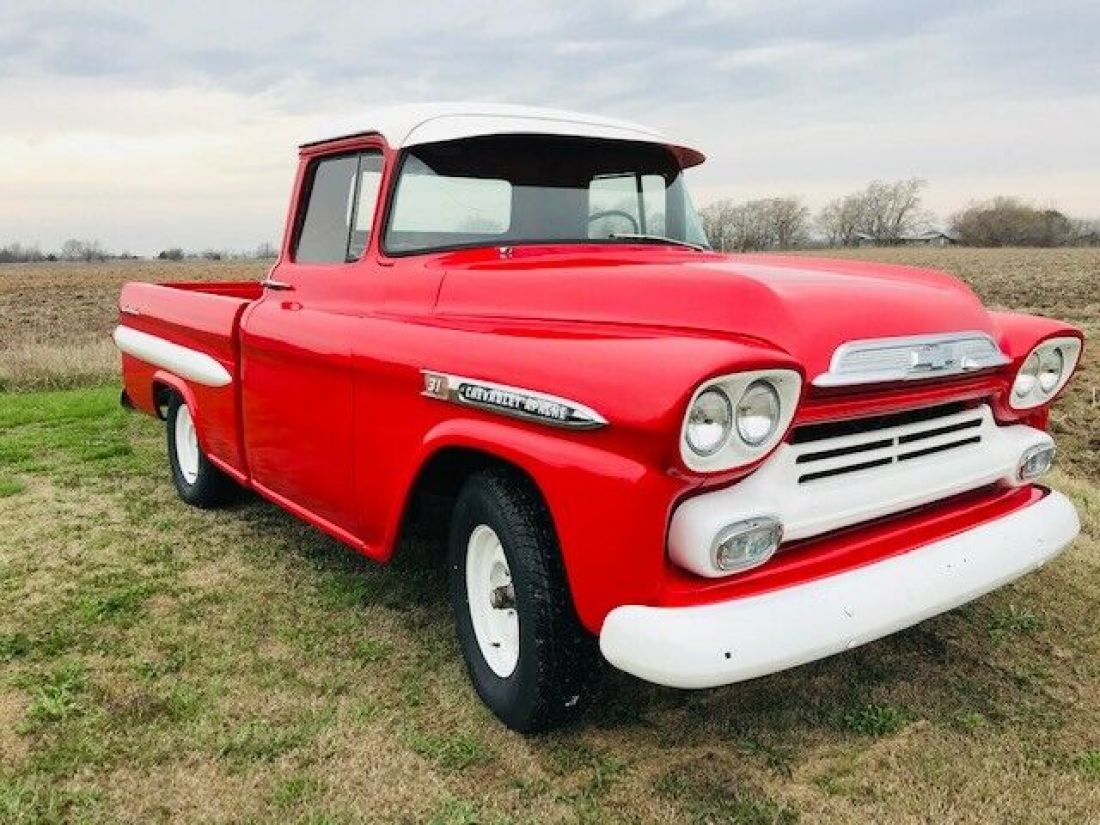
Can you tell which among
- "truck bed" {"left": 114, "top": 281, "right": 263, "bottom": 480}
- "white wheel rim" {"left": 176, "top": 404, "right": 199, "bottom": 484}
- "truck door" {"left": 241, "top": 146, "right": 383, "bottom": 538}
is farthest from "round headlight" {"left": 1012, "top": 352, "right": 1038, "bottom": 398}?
"white wheel rim" {"left": 176, "top": 404, "right": 199, "bottom": 484}

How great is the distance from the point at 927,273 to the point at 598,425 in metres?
1.62

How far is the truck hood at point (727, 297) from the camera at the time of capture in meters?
2.56

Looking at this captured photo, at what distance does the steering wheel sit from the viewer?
374 centimetres

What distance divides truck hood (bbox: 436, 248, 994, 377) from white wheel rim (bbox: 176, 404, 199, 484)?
→ 2520 millimetres

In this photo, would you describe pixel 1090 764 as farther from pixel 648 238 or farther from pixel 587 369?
pixel 648 238

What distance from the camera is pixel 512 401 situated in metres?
2.58

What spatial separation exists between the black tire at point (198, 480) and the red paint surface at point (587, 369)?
967 millimetres

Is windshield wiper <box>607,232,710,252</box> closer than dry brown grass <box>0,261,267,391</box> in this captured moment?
Yes

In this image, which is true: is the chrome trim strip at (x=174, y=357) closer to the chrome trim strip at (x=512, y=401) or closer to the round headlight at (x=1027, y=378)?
the chrome trim strip at (x=512, y=401)

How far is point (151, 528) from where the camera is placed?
15.8ft

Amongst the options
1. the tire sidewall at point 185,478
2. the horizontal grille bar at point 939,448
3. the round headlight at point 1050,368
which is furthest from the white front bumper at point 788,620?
the tire sidewall at point 185,478

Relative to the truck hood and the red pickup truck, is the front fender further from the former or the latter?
the truck hood

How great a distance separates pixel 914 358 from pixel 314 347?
2076 mm

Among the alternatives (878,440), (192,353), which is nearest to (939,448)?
(878,440)
